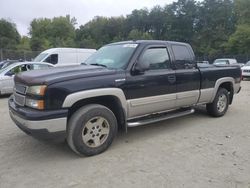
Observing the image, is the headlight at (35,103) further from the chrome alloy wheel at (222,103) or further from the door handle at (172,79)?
the chrome alloy wheel at (222,103)

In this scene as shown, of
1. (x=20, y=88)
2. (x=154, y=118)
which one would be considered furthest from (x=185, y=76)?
(x=20, y=88)

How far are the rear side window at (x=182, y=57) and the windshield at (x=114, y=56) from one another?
1076 mm

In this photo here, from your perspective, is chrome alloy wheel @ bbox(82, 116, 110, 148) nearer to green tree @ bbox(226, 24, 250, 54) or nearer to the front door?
the front door

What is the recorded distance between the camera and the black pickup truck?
13.7 feet

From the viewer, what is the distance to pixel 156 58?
5.58 metres

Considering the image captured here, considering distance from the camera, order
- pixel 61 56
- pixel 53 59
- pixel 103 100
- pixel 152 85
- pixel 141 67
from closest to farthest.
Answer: pixel 103 100 → pixel 141 67 → pixel 152 85 → pixel 53 59 → pixel 61 56

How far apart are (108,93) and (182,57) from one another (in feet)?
7.37

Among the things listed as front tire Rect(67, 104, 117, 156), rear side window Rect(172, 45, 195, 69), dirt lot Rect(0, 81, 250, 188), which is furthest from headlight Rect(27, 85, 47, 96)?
rear side window Rect(172, 45, 195, 69)

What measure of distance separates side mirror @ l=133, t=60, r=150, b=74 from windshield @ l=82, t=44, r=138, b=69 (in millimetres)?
205

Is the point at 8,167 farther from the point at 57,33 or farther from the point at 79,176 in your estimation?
the point at 57,33

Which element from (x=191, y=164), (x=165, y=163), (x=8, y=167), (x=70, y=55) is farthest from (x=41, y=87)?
(x=70, y=55)

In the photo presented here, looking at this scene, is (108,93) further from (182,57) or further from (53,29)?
(53,29)

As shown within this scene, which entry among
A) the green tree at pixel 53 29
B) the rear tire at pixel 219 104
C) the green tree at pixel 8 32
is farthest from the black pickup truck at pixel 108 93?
the green tree at pixel 53 29

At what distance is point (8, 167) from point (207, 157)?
3061 millimetres
